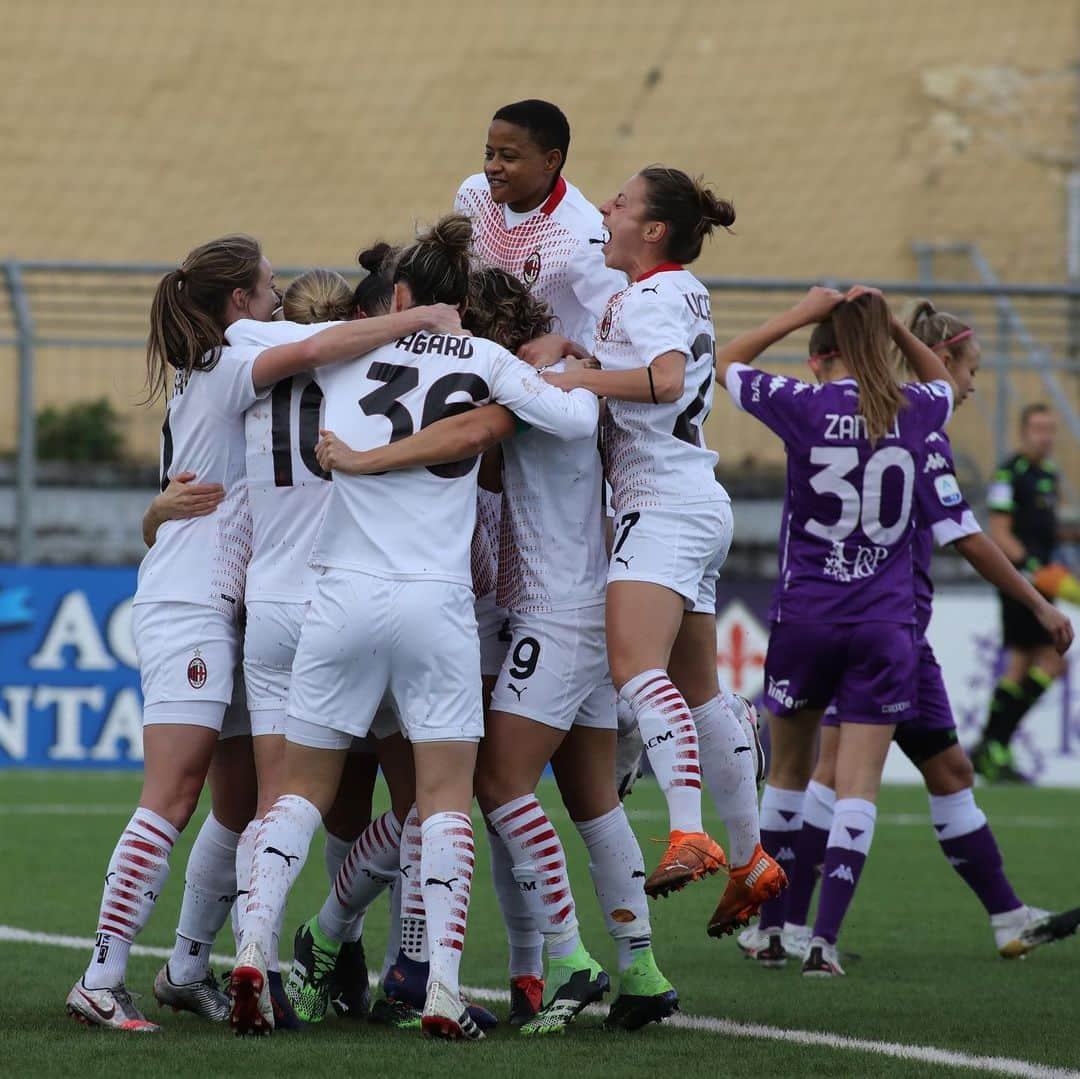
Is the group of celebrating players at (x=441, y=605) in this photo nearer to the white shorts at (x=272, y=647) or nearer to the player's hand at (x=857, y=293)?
the white shorts at (x=272, y=647)

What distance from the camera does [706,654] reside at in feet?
16.8

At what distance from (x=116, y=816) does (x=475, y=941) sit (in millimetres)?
3906

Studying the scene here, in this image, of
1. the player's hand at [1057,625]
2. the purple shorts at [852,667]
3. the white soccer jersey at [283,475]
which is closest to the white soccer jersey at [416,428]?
the white soccer jersey at [283,475]

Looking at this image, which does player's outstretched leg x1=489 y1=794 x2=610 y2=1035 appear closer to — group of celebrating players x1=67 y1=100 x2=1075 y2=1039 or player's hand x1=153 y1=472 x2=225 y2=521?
group of celebrating players x1=67 y1=100 x2=1075 y2=1039

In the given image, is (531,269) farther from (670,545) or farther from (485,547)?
(670,545)

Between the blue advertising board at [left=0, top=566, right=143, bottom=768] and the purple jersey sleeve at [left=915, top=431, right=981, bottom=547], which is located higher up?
the purple jersey sleeve at [left=915, top=431, right=981, bottom=547]

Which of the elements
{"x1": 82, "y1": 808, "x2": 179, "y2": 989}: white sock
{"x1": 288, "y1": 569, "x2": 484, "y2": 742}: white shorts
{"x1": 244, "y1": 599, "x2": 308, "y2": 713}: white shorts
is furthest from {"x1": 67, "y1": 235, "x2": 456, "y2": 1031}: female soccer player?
{"x1": 288, "y1": 569, "x2": 484, "y2": 742}: white shorts

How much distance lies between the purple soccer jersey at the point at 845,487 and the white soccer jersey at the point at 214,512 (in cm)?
177

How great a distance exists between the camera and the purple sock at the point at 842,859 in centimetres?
591

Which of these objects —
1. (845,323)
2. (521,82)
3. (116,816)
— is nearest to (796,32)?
(521,82)

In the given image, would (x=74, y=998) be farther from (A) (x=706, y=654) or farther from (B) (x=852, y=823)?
(B) (x=852, y=823)

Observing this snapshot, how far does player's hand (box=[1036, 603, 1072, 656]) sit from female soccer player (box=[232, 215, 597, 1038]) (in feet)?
6.44

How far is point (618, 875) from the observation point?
4875mm

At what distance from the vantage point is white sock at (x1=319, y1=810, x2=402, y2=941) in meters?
4.94
